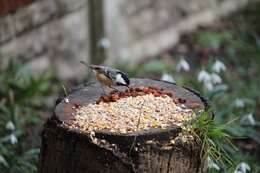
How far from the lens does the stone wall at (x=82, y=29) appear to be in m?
6.38

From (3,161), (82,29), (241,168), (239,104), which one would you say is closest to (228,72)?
(82,29)

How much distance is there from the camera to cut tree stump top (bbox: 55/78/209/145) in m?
3.37

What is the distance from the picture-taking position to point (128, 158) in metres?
3.37

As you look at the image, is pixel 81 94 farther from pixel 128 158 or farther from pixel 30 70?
pixel 30 70

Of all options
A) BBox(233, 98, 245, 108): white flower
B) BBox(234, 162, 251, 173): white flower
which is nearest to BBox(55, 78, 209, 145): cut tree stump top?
BBox(234, 162, 251, 173): white flower

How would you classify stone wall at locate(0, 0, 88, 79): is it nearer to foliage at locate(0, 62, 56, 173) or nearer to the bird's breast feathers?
foliage at locate(0, 62, 56, 173)

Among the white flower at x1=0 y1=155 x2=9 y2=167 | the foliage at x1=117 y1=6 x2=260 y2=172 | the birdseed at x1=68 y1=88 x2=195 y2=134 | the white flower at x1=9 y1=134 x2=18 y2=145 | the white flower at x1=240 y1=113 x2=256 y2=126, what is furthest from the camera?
the foliage at x1=117 y1=6 x2=260 y2=172

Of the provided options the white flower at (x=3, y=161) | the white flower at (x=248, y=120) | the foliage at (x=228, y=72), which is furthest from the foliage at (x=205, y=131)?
the white flower at (x=3, y=161)

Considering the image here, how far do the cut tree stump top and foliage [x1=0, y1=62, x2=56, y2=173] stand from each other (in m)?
0.89

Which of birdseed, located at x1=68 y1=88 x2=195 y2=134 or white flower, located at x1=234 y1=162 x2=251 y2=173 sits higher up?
birdseed, located at x1=68 y1=88 x2=195 y2=134

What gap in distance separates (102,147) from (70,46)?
3713 mm

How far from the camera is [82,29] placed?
705 cm

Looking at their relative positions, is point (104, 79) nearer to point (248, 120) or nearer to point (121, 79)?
point (121, 79)

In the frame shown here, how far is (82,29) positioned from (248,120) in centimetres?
245
